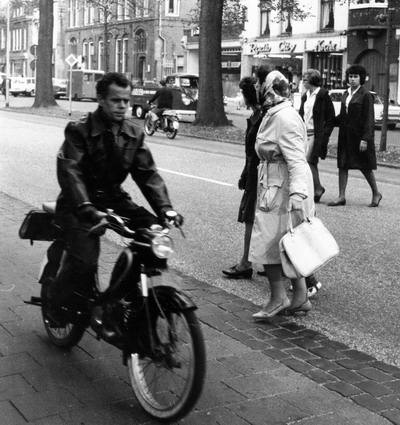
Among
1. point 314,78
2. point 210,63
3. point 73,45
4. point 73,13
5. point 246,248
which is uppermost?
point 73,13

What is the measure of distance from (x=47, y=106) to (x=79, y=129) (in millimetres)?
38777

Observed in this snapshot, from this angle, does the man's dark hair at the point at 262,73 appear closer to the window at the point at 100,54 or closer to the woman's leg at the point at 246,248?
the woman's leg at the point at 246,248

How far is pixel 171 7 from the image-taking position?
72.9m

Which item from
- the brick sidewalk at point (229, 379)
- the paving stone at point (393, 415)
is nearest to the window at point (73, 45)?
the brick sidewalk at point (229, 379)

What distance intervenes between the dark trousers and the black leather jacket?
79mm

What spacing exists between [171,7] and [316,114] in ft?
210

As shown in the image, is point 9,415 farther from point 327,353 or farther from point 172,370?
point 327,353

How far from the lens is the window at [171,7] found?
237 ft

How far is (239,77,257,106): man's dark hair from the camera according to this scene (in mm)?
6699

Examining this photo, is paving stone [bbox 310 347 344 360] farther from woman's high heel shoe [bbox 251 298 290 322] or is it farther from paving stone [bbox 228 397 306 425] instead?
paving stone [bbox 228 397 306 425]

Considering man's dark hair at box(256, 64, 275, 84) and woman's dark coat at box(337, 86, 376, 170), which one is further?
woman's dark coat at box(337, 86, 376, 170)

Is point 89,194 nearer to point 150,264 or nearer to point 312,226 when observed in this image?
point 150,264

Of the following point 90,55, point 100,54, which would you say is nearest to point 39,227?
point 100,54

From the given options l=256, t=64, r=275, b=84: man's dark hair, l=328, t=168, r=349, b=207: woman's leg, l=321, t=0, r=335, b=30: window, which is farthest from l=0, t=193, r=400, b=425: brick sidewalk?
l=321, t=0, r=335, b=30: window
